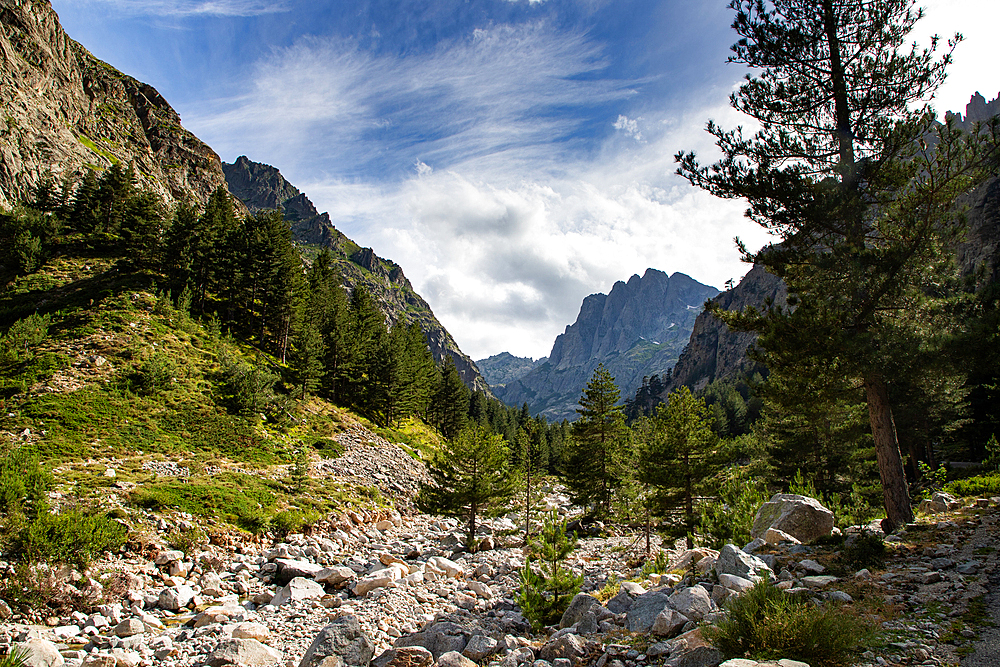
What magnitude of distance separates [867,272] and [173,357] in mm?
37263

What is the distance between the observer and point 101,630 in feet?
30.0

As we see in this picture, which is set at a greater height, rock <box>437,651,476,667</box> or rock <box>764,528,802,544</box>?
rock <box>764,528,802,544</box>

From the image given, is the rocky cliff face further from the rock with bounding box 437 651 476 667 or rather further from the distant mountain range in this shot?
the rock with bounding box 437 651 476 667

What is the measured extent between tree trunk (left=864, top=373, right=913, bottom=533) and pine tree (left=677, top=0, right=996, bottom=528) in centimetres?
3

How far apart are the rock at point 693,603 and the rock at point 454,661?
3893 mm

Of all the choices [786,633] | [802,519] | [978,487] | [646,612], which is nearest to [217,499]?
[646,612]

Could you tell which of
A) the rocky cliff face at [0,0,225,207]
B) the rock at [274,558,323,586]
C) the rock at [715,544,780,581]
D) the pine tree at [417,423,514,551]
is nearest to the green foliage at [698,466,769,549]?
the rock at [715,544,780,581]

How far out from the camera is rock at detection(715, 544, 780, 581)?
8.35 metres

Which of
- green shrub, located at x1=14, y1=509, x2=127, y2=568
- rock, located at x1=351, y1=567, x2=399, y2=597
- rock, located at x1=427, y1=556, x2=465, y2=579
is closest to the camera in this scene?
green shrub, located at x1=14, y1=509, x2=127, y2=568

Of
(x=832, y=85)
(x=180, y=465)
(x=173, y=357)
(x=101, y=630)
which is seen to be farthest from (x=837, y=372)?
(x=173, y=357)

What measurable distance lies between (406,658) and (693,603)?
548 cm

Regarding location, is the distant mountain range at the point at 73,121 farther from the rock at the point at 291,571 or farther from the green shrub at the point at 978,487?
the green shrub at the point at 978,487

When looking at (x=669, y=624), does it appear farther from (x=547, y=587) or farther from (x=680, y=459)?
(x=680, y=459)

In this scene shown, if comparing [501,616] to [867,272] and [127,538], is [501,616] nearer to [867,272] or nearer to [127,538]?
[127,538]
